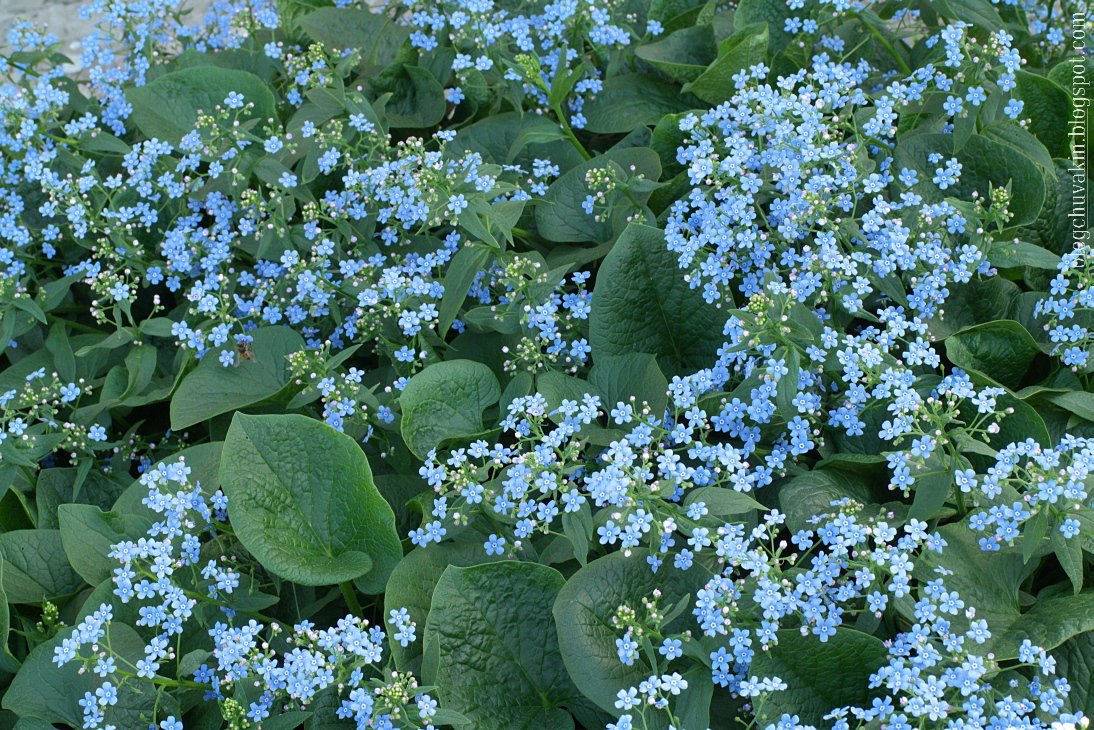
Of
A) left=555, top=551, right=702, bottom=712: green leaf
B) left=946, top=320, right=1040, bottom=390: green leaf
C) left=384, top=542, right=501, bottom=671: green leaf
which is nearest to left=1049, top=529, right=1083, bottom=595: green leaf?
left=946, top=320, right=1040, bottom=390: green leaf

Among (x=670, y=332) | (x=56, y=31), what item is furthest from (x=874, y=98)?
(x=56, y=31)

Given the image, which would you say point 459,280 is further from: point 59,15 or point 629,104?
point 59,15

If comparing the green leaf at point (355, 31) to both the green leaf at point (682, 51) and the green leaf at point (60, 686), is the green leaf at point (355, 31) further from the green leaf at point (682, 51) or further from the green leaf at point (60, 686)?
the green leaf at point (60, 686)

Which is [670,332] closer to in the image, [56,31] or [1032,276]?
[1032,276]

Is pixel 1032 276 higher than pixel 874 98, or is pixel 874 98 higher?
pixel 874 98

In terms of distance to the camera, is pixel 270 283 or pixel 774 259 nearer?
pixel 774 259

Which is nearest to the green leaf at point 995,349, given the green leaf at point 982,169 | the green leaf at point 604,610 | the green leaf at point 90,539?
the green leaf at point 982,169

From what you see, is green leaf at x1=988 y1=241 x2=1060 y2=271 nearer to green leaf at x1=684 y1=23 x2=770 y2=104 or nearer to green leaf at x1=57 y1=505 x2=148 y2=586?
green leaf at x1=684 y1=23 x2=770 y2=104

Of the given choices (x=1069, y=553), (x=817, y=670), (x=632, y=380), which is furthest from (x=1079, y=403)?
(x=632, y=380)
